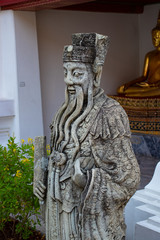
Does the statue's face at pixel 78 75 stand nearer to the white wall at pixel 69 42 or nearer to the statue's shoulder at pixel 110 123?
the statue's shoulder at pixel 110 123

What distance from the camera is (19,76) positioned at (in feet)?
23.4

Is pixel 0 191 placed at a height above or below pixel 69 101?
below

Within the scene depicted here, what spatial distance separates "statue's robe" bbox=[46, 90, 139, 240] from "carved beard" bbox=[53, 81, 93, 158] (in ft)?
0.11

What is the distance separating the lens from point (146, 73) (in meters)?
9.06

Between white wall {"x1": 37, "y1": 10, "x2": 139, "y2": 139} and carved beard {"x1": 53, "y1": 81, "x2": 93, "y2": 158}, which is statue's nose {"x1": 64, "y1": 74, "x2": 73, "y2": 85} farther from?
white wall {"x1": 37, "y1": 10, "x2": 139, "y2": 139}

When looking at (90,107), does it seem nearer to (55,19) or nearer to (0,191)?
(0,191)

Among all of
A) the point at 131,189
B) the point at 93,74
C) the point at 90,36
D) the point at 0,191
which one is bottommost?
the point at 0,191

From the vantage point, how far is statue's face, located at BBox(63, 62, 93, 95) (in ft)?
9.04

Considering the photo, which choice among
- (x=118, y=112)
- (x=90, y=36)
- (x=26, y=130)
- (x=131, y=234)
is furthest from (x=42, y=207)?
(x=26, y=130)

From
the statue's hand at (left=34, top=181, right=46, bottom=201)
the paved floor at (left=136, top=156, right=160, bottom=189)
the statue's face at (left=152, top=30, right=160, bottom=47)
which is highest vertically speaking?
the statue's face at (left=152, top=30, right=160, bottom=47)

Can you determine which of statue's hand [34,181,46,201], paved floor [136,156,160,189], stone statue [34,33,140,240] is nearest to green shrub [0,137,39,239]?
statue's hand [34,181,46,201]

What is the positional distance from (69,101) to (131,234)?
1.75 meters

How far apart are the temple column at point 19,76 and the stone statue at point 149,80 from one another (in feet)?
6.39

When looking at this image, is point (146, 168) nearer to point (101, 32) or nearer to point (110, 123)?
point (101, 32)
